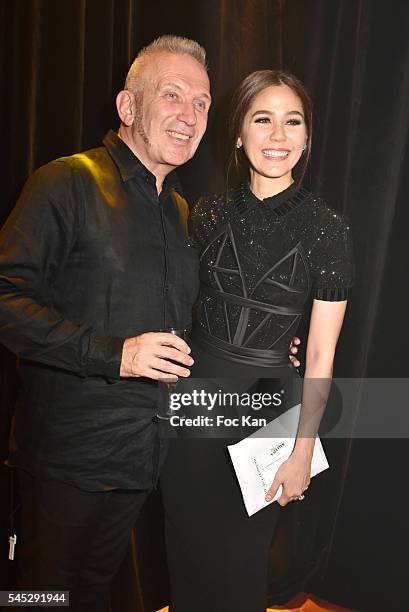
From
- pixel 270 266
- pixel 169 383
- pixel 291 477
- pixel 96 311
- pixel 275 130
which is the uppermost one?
pixel 275 130

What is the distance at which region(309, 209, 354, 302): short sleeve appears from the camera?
5.09 ft

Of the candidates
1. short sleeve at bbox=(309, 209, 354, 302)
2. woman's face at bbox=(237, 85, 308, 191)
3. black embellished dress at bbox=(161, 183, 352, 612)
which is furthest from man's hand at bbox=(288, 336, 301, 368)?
woman's face at bbox=(237, 85, 308, 191)

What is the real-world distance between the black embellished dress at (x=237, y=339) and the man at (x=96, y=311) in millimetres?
88

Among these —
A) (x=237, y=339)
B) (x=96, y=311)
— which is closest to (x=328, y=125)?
(x=237, y=339)

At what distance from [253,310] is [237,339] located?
8 centimetres

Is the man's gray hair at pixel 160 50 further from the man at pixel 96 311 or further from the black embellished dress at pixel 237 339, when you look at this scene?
the black embellished dress at pixel 237 339

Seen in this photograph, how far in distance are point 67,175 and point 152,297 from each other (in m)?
0.36

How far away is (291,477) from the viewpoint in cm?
161

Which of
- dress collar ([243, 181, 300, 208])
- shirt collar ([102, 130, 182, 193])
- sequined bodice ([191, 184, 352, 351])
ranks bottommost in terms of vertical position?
sequined bodice ([191, 184, 352, 351])

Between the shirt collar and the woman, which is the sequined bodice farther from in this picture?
the shirt collar

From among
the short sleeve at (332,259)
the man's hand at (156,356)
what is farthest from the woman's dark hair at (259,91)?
the man's hand at (156,356)

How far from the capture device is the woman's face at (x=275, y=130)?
158cm

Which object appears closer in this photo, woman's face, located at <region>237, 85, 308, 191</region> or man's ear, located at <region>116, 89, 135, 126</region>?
woman's face, located at <region>237, 85, 308, 191</region>

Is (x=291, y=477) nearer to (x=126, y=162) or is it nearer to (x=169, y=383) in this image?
(x=169, y=383)
